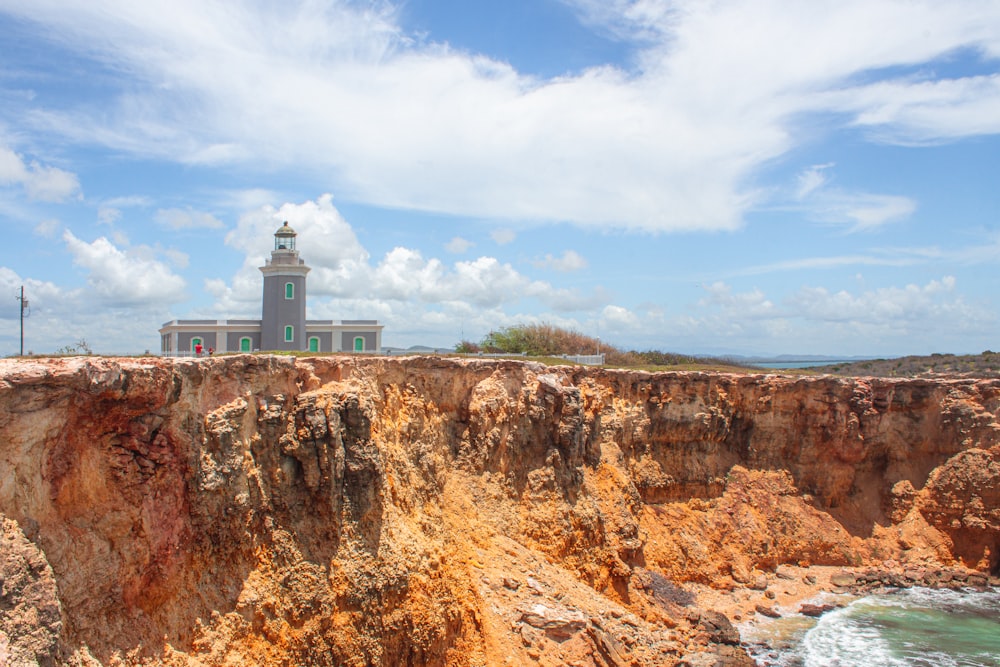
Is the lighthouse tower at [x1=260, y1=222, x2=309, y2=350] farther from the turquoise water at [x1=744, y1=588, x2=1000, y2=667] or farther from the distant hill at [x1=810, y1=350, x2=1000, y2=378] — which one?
the distant hill at [x1=810, y1=350, x2=1000, y2=378]

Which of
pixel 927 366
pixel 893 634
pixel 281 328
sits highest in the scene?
pixel 281 328

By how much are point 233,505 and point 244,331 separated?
27.0m

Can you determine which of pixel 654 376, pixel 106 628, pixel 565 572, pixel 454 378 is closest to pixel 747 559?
pixel 654 376

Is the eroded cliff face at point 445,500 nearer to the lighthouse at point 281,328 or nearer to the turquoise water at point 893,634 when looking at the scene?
the turquoise water at point 893,634

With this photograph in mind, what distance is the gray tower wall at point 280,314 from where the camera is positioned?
4350cm

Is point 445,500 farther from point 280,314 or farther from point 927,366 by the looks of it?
point 927,366

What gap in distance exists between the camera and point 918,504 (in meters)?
36.5

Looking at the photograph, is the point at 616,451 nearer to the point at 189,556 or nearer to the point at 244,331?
the point at 189,556

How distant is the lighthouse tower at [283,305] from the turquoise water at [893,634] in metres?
29.2

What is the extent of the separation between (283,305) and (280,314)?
56 cm

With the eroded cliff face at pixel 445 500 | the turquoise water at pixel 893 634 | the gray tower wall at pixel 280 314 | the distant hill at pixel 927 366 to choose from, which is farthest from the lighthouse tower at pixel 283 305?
the distant hill at pixel 927 366

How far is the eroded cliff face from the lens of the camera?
15.7 m

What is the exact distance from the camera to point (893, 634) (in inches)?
1120

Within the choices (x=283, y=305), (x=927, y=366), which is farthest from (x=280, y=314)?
(x=927, y=366)
